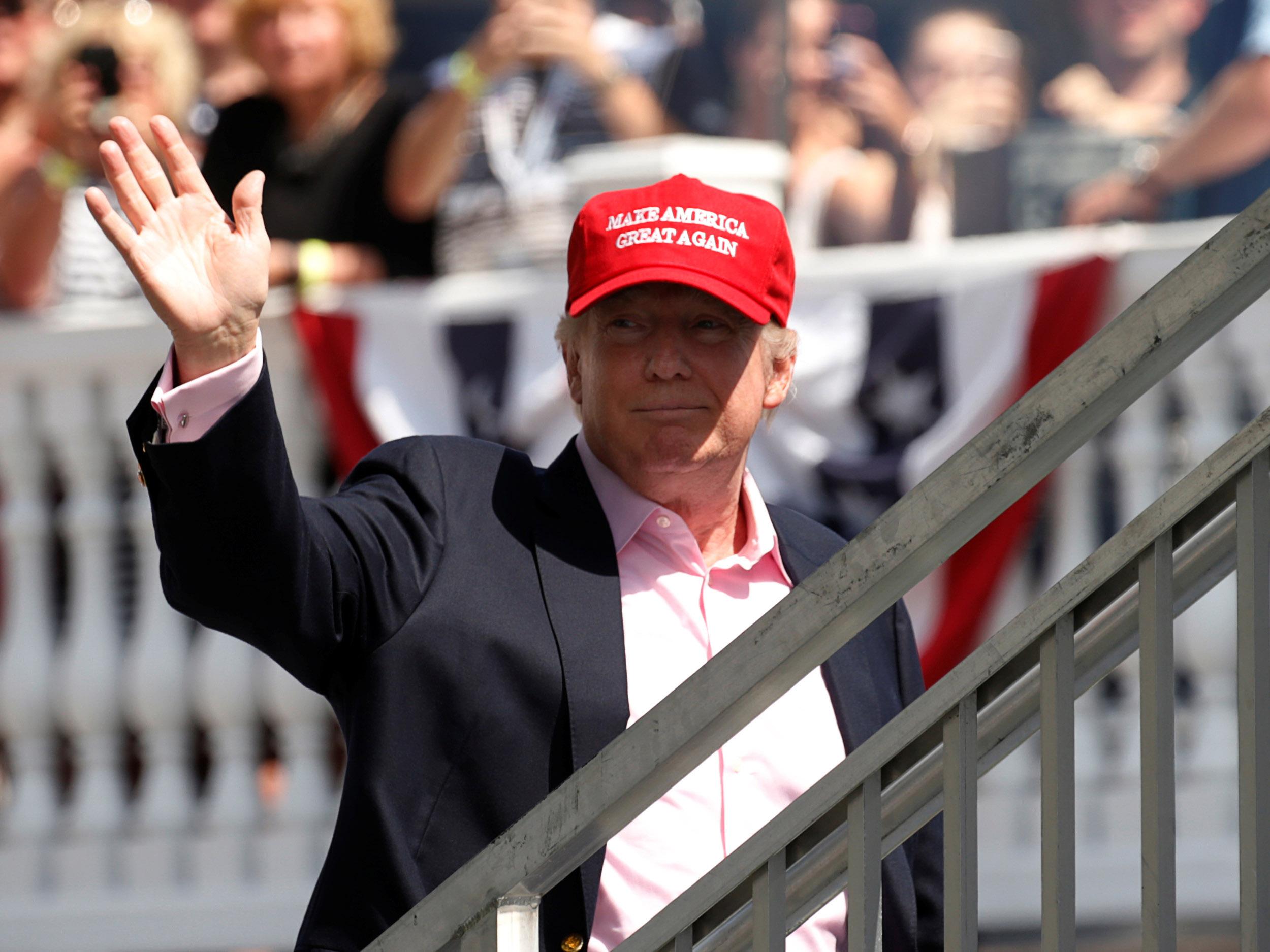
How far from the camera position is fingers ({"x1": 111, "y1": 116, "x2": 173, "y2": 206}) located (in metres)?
1.78

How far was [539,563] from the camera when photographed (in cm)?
195

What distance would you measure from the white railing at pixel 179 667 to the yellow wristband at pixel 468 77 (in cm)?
47

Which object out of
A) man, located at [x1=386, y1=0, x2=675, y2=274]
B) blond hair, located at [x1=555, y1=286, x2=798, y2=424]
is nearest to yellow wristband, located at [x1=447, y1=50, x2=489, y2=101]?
man, located at [x1=386, y1=0, x2=675, y2=274]

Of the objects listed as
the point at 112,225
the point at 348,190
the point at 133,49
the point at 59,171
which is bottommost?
the point at 112,225

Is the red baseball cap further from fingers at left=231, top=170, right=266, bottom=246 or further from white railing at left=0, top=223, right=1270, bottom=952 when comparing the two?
white railing at left=0, top=223, right=1270, bottom=952

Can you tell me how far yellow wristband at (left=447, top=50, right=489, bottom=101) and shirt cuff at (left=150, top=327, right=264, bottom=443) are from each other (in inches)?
112

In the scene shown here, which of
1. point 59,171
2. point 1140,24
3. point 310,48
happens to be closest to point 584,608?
point 310,48

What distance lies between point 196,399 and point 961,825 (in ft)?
2.66

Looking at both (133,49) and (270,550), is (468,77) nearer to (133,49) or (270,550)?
(133,49)

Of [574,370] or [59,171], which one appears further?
[59,171]

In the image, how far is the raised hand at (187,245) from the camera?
1679 millimetres

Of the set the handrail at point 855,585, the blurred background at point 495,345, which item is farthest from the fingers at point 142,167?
the blurred background at point 495,345

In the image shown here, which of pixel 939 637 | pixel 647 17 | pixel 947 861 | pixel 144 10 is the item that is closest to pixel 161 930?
pixel 939 637

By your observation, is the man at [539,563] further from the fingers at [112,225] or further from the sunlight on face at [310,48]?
the sunlight on face at [310,48]
